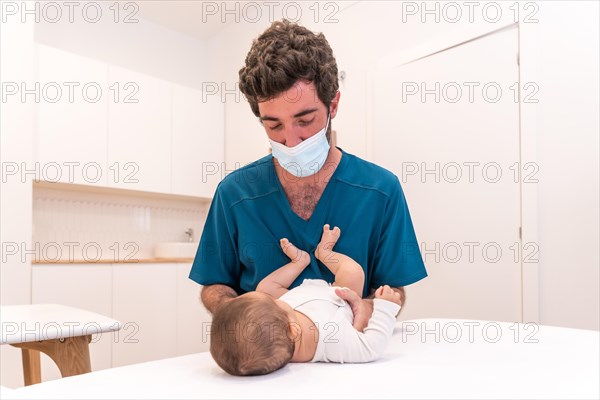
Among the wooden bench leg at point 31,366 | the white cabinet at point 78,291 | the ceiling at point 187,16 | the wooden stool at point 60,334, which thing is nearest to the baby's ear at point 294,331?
the wooden stool at point 60,334

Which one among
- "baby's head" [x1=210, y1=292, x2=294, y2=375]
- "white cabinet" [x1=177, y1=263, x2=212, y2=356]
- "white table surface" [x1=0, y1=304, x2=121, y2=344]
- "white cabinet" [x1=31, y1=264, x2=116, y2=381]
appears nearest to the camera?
"baby's head" [x1=210, y1=292, x2=294, y2=375]

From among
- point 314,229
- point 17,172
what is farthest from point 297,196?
point 17,172

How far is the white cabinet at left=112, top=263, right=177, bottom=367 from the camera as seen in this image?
11.6 ft

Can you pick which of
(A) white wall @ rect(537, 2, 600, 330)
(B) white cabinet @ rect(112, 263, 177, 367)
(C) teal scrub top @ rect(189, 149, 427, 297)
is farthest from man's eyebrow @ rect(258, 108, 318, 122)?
(B) white cabinet @ rect(112, 263, 177, 367)

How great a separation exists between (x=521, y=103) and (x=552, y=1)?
506 millimetres

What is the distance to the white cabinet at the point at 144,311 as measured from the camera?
3.53 meters

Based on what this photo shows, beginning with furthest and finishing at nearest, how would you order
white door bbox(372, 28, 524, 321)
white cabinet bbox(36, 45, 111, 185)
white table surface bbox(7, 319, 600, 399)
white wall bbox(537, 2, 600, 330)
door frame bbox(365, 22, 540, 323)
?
white cabinet bbox(36, 45, 111, 185), white door bbox(372, 28, 524, 321), door frame bbox(365, 22, 540, 323), white wall bbox(537, 2, 600, 330), white table surface bbox(7, 319, 600, 399)

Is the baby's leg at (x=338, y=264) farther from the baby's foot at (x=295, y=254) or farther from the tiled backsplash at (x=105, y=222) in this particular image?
the tiled backsplash at (x=105, y=222)

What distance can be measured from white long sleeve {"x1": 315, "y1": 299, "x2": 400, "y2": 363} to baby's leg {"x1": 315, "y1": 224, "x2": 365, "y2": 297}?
165 millimetres

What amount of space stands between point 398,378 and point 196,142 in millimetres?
3713

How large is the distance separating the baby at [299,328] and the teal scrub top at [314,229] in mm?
168

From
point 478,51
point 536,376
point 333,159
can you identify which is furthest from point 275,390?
point 478,51

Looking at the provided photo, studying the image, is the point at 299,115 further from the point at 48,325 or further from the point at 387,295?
the point at 48,325

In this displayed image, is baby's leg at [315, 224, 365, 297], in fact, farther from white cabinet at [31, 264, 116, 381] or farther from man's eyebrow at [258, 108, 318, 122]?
white cabinet at [31, 264, 116, 381]
